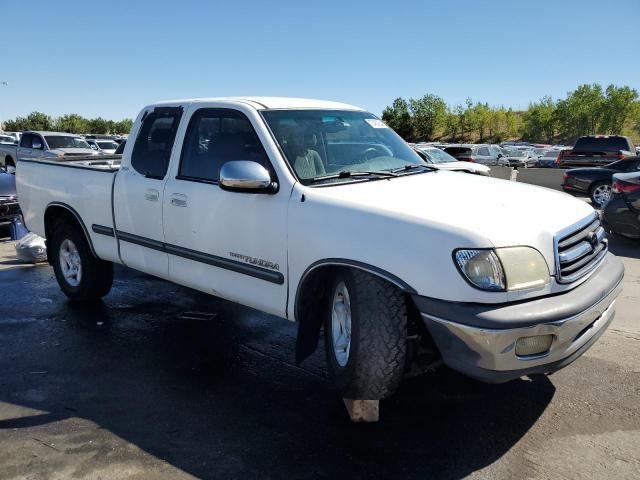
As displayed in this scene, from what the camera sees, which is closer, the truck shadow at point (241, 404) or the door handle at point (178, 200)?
the truck shadow at point (241, 404)

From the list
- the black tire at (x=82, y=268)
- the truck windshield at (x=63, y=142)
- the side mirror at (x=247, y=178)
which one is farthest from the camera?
the truck windshield at (x=63, y=142)

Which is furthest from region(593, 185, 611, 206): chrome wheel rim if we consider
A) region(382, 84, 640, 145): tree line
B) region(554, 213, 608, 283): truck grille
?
region(382, 84, 640, 145): tree line

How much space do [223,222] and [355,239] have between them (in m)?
1.20

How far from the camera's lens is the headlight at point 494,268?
2.81 m

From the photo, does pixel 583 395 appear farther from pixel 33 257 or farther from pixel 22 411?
pixel 33 257

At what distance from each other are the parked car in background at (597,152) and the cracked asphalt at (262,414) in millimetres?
16450

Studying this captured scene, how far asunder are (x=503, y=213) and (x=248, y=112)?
1.96 m

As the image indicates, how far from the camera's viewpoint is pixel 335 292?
11.4ft

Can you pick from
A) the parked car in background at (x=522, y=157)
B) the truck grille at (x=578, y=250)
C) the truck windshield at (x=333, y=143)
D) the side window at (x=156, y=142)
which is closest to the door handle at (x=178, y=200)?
the side window at (x=156, y=142)

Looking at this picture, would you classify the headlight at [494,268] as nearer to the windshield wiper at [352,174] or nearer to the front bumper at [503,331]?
the front bumper at [503,331]

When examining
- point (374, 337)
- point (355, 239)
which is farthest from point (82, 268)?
point (374, 337)

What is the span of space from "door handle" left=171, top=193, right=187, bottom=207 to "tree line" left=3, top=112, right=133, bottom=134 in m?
95.5

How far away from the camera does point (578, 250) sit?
3264 millimetres

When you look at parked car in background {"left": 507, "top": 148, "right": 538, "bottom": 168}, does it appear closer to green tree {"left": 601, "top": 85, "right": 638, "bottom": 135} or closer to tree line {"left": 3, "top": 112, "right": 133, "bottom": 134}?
green tree {"left": 601, "top": 85, "right": 638, "bottom": 135}
